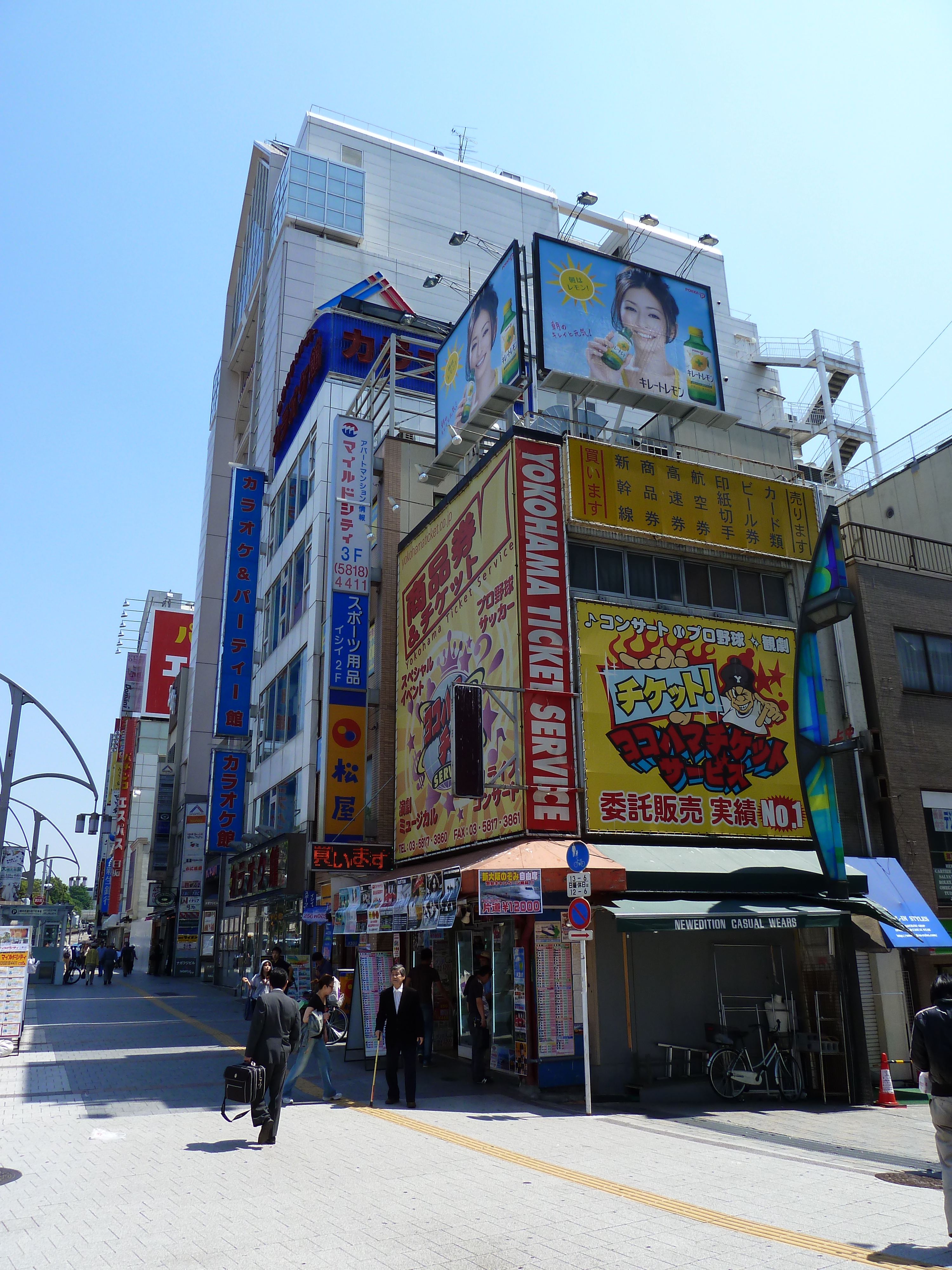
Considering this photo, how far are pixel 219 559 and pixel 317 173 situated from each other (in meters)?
21.9

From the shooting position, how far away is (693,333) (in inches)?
851

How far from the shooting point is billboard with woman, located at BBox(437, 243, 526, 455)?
65.3 feet

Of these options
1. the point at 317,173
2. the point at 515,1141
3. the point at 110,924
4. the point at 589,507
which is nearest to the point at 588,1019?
the point at 515,1141

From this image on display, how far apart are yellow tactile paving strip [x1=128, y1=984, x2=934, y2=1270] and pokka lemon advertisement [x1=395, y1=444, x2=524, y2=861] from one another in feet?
15.9

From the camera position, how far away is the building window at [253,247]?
52.9 metres

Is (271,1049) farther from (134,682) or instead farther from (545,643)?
(134,682)

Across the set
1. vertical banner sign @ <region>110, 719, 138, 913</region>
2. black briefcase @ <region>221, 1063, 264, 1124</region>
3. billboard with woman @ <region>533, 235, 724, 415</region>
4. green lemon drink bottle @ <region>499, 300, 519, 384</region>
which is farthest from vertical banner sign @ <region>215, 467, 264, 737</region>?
vertical banner sign @ <region>110, 719, 138, 913</region>

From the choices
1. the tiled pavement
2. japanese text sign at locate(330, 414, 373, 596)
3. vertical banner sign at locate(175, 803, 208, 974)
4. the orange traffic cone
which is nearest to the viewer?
the tiled pavement

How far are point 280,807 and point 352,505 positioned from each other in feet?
36.0

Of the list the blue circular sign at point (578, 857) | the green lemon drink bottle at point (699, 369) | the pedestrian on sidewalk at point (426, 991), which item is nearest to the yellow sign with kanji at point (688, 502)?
the green lemon drink bottle at point (699, 369)

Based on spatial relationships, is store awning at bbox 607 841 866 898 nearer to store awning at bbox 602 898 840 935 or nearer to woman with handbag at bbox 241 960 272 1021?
store awning at bbox 602 898 840 935

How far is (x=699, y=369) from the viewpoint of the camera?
21.3 metres

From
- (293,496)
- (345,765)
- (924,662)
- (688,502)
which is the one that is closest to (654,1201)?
(688,502)

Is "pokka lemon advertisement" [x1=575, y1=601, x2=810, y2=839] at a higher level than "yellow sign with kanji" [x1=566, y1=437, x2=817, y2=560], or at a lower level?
lower
